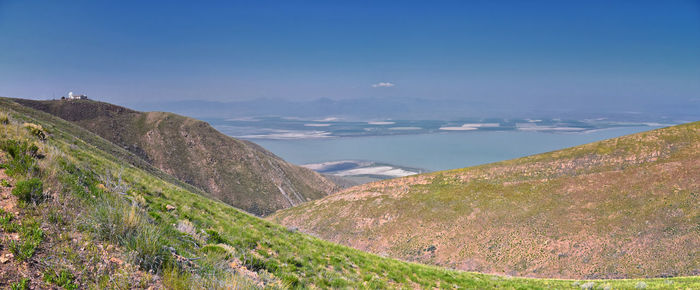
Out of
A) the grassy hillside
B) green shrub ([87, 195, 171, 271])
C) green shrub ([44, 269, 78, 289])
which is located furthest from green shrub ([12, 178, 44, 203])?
green shrub ([44, 269, 78, 289])

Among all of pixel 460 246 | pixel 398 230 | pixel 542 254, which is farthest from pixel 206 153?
pixel 542 254

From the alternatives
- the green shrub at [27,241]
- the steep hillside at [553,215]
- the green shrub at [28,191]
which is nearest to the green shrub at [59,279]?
the green shrub at [27,241]

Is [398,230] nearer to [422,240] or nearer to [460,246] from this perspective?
[422,240]

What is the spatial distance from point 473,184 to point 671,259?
20.3 m

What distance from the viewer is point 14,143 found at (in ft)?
24.1

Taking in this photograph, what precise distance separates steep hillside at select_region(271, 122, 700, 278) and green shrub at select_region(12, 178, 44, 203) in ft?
98.6

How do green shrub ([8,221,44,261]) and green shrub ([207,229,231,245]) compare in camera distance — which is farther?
green shrub ([207,229,231,245])

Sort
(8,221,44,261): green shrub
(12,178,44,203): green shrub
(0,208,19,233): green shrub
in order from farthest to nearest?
(12,178,44,203): green shrub < (0,208,19,233): green shrub < (8,221,44,261): green shrub

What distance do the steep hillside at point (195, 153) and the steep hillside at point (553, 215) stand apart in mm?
35389

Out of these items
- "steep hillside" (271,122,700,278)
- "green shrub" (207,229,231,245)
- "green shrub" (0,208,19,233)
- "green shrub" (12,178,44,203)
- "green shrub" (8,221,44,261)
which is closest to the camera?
"green shrub" (8,221,44,261)

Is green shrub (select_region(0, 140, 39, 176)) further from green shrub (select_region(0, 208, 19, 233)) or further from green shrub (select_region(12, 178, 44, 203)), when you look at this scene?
green shrub (select_region(0, 208, 19, 233))

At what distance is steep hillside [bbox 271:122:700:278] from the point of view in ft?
83.1

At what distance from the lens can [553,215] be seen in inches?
1244

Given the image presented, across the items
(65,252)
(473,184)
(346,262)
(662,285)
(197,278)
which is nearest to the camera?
(65,252)
